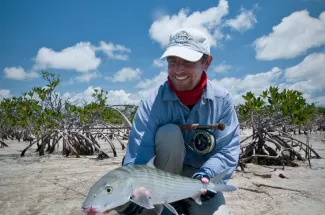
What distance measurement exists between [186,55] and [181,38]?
180mm

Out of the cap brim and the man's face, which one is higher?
the cap brim

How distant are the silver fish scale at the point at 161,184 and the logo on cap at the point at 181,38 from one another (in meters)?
0.95

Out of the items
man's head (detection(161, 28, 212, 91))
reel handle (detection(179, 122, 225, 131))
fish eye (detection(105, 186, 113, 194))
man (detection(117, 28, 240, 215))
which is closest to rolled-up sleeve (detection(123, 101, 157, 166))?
man (detection(117, 28, 240, 215))

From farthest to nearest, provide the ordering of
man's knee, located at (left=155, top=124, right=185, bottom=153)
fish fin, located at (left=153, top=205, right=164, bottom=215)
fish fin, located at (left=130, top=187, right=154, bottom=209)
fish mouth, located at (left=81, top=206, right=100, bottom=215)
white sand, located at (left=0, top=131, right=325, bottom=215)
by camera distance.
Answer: white sand, located at (left=0, top=131, right=325, bottom=215) < man's knee, located at (left=155, top=124, right=185, bottom=153) < fish fin, located at (left=153, top=205, right=164, bottom=215) < fish fin, located at (left=130, top=187, right=154, bottom=209) < fish mouth, located at (left=81, top=206, right=100, bottom=215)

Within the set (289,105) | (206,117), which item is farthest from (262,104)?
(206,117)

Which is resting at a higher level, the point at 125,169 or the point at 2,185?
the point at 125,169

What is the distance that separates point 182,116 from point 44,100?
613 centimetres

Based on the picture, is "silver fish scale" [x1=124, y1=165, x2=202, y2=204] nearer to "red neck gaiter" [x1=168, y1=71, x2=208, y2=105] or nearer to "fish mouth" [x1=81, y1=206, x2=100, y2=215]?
"fish mouth" [x1=81, y1=206, x2=100, y2=215]

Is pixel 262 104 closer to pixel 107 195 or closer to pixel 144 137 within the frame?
pixel 144 137

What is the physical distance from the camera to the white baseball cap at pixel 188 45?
6.32 ft

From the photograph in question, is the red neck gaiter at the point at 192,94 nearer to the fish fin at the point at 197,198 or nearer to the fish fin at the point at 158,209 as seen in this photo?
the fish fin at the point at 197,198

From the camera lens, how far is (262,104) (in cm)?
687

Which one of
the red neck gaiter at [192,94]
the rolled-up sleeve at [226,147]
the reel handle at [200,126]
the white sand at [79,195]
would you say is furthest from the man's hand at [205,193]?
the white sand at [79,195]

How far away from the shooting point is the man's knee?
2062 mm
